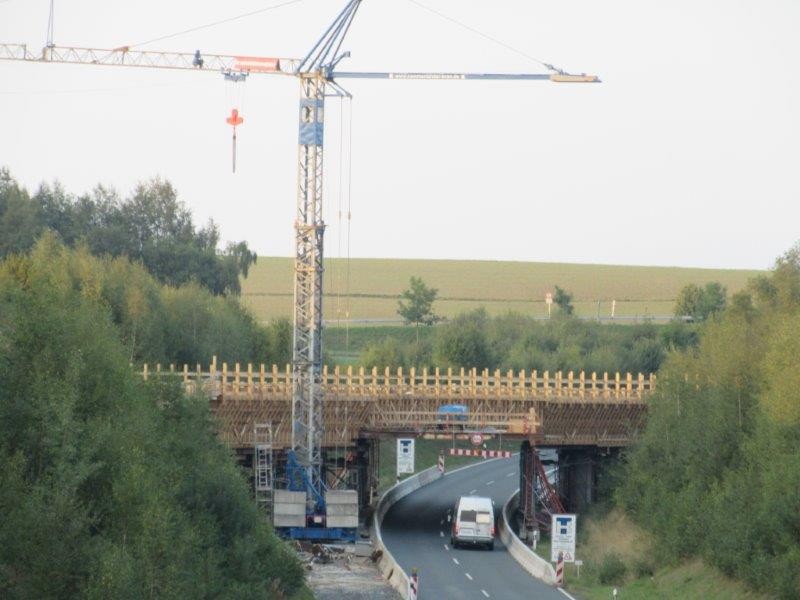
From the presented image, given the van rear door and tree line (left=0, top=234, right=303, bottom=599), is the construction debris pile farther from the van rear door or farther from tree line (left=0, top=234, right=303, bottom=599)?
tree line (left=0, top=234, right=303, bottom=599)

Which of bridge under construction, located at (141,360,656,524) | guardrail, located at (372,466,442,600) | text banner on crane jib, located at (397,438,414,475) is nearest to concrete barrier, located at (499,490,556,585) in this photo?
bridge under construction, located at (141,360,656,524)

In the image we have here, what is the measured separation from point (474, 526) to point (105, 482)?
83.6 ft

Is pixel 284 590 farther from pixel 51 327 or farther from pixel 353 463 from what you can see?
pixel 353 463

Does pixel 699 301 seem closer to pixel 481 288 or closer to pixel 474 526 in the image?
pixel 481 288

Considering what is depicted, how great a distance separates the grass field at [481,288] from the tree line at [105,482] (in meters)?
103

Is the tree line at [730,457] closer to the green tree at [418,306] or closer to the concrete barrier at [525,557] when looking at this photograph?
the concrete barrier at [525,557]

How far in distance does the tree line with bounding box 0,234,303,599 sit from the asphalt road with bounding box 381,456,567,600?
7.14m

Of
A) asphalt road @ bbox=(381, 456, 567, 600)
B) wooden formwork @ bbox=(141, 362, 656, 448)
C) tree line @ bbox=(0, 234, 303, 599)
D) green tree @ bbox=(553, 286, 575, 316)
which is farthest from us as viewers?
green tree @ bbox=(553, 286, 575, 316)

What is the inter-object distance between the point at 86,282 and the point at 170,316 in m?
5.58

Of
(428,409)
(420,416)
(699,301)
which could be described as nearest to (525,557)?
(420,416)

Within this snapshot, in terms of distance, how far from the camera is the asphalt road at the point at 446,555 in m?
47.3

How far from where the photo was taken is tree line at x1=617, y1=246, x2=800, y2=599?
44.2m

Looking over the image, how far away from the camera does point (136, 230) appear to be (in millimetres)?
123625

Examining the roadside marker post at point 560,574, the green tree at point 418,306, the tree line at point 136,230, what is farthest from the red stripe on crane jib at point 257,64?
the green tree at point 418,306
